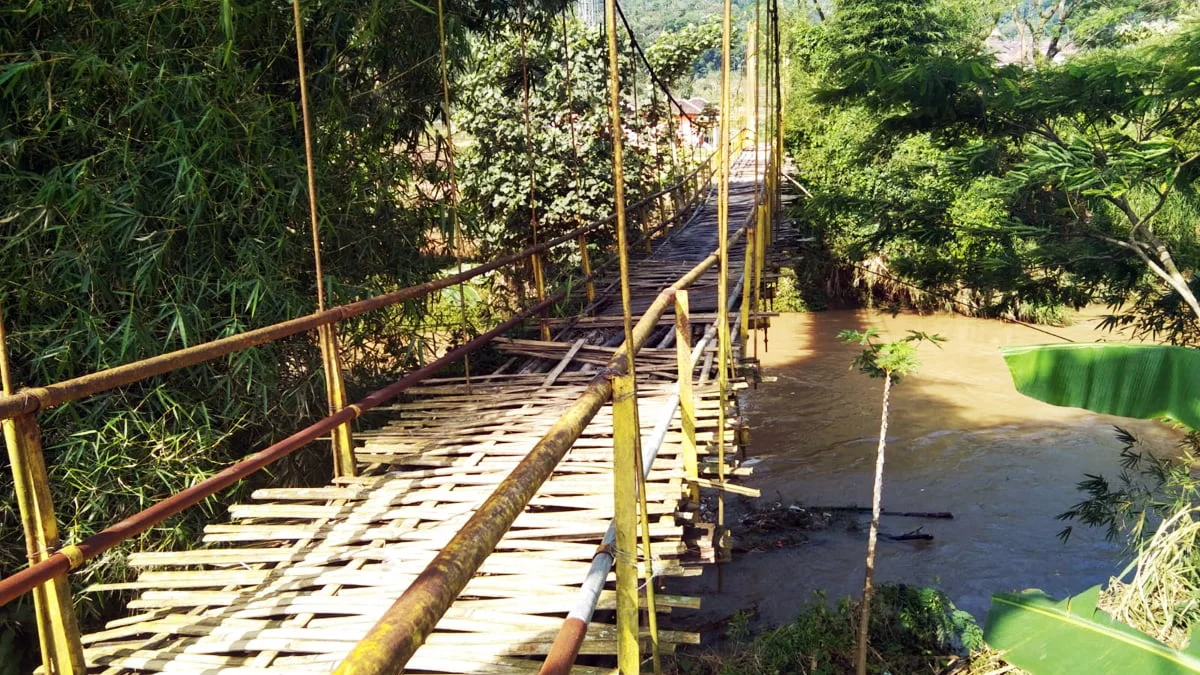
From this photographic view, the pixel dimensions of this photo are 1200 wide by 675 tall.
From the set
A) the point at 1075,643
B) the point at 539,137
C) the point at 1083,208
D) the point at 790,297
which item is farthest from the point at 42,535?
the point at 790,297

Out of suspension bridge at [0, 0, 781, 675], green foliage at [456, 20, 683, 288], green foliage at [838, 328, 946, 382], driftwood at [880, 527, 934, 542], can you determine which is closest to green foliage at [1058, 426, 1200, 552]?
driftwood at [880, 527, 934, 542]

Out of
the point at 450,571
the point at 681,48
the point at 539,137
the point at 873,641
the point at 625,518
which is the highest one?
the point at 681,48

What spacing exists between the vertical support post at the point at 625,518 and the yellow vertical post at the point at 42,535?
100 cm

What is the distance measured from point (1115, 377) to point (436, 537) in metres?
1.67

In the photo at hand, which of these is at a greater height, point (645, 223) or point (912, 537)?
point (645, 223)

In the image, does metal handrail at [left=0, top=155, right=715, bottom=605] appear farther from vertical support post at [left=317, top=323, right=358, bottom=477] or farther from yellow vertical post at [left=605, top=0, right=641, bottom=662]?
yellow vertical post at [left=605, top=0, right=641, bottom=662]

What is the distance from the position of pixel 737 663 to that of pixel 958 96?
3.29 meters

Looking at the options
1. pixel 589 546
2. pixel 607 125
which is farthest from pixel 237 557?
pixel 607 125

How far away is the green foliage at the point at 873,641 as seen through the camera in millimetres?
3600

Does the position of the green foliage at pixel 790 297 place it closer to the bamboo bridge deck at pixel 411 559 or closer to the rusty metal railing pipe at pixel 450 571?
the bamboo bridge deck at pixel 411 559

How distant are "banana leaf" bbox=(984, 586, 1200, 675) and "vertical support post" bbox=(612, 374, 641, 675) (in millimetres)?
1142

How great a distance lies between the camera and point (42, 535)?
150cm

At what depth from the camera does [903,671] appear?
3676mm

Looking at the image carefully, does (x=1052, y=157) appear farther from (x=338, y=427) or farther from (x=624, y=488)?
(x=624, y=488)
